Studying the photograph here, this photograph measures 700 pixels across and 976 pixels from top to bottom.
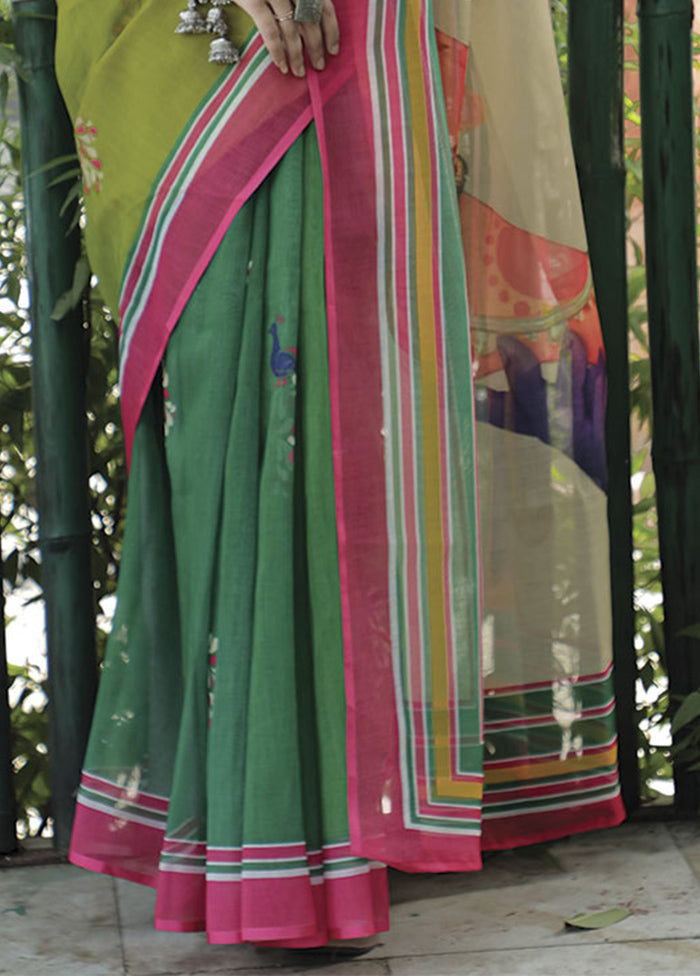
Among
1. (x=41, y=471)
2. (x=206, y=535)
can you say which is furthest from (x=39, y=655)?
(x=206, y=535)

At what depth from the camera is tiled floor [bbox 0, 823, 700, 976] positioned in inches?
64.4

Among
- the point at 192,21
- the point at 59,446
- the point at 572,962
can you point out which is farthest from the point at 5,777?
the point at 192,21

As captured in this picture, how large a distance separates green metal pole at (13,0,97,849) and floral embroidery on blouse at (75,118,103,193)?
0.63 feet

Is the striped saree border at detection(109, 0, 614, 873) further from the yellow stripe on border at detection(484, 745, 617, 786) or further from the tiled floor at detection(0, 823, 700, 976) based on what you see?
the yellow stripe on border at detection(484, 745, 617, 786)

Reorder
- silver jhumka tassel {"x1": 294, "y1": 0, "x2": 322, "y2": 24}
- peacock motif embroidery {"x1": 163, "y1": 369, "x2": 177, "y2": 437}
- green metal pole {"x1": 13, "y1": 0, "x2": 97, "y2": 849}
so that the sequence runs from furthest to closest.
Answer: green metal pole {"x1": 13, "y1": 0, "x2": 97, "y2": 849} → peacock motif embroidery {"x1": 163, "y1": 369, "x2": 177, "y2": 437} → silver jhumka tassel {"x1": 294, "y1": 0, "x2": 322, "y2": 24}

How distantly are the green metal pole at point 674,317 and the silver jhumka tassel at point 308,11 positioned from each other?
57cm

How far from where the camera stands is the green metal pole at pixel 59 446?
1.88 metres

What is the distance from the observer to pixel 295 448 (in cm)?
161

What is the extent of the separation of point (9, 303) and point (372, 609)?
0.78 metres

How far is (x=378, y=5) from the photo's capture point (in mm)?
1594

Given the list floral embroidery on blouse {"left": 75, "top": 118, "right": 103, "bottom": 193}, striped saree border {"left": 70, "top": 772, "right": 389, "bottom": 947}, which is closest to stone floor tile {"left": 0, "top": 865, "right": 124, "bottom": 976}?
striped saree border {"left": 70, "top": 772, "right": 389, "bottom": 947}

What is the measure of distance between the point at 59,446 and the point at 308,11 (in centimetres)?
67

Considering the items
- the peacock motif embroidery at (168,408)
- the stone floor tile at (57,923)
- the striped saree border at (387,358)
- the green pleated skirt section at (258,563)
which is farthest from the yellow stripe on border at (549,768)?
the peacock motif embroidery at (168,408)

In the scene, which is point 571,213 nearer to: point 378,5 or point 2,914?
point 378,5
